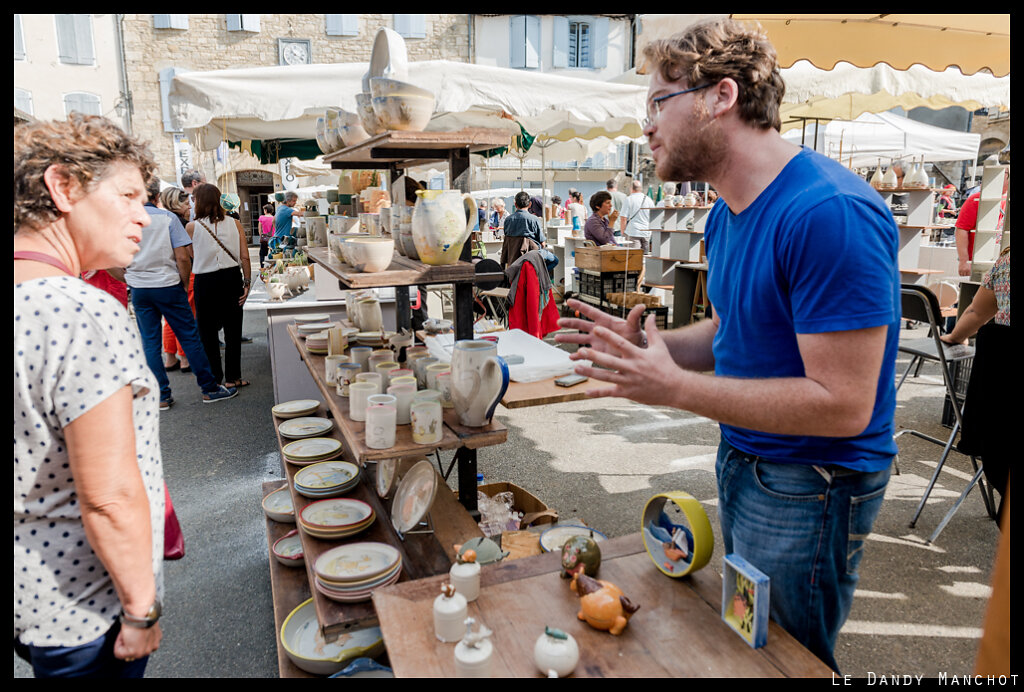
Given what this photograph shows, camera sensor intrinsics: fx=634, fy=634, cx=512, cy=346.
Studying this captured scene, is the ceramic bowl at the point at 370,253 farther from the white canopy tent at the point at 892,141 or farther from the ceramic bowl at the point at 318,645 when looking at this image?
the white canopy tent at the point at 892,141

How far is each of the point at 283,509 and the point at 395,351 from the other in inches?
36.4

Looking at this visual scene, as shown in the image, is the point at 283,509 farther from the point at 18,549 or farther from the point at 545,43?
the point at 545,43

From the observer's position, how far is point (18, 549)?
1202mm

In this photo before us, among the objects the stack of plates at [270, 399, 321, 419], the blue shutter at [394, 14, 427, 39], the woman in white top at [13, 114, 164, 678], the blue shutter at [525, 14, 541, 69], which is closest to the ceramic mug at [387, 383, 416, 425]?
the woman in white top at [13, 114, 164, 678]

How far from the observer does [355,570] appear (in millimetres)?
2039

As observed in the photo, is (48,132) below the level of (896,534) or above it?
above

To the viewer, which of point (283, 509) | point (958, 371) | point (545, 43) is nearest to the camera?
Answer: point (283, 509)

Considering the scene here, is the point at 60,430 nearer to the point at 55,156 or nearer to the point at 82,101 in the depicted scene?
the point at 55,156

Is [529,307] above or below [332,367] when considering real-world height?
below

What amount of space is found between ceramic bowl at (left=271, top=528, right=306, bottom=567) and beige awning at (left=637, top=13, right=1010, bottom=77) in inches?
118

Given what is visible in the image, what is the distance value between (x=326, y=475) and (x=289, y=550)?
0.34 m

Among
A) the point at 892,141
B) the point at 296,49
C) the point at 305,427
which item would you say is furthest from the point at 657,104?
the point at 296,49

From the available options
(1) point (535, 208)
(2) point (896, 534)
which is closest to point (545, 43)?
(1) point (535, 208)

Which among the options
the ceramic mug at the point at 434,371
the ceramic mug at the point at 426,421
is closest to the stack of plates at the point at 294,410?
the ceramic mug at the point at 434,371
